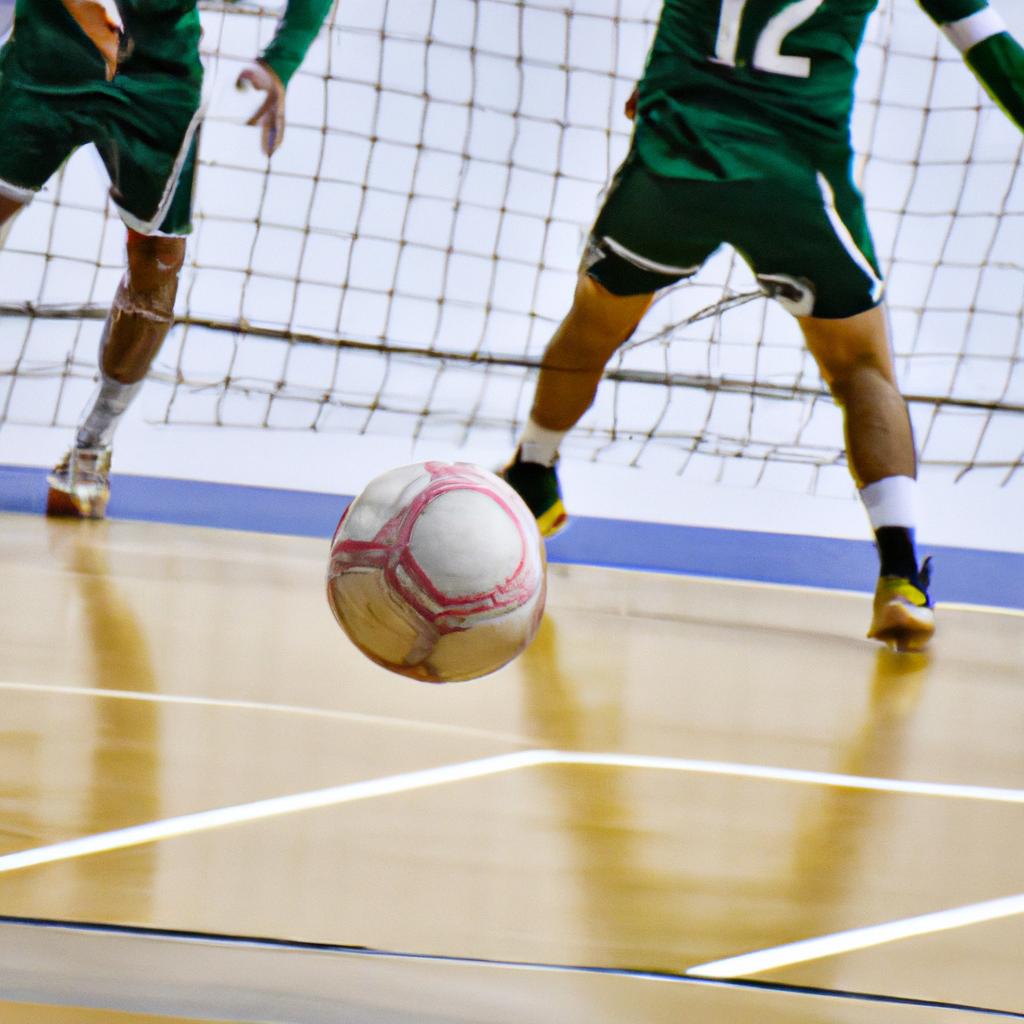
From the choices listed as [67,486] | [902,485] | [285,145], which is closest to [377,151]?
[285,145]

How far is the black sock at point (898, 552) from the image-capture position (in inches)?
71.3

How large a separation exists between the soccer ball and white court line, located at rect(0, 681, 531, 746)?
0.06m

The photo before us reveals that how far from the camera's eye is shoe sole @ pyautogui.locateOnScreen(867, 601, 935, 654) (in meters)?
1.75

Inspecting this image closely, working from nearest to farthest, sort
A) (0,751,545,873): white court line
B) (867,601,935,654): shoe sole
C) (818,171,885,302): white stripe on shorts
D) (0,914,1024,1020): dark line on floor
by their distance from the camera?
(0,914,1024,1020): dark line on floor → (0,751,545,873): white court line → (867,601,935,654): shoe sole → (818,171,885,302): white stripe on shorts

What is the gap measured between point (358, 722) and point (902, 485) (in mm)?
1122

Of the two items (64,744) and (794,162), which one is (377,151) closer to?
(794,162)

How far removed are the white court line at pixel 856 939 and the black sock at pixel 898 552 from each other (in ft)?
3.63

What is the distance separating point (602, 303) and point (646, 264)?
0.38 feet

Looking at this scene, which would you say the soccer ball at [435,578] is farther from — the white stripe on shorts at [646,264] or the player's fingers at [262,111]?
the player's fingers at [262,111]

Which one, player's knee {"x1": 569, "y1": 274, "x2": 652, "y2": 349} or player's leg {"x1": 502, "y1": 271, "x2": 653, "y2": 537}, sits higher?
player's knee {"x1": 569, "y1": 274, "x2": 652, "y2": 349}

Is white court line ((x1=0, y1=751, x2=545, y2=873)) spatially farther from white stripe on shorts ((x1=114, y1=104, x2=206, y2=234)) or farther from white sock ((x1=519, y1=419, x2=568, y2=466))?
white stripe on shorts ((x1=114, y1=104, x2=206, y2=234))

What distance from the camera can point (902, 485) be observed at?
185cm

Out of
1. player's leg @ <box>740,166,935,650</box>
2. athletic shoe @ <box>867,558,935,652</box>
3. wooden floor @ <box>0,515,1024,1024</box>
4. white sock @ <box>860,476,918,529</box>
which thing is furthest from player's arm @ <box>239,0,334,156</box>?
athletic shoe @ <box>867,558,935,652</box>

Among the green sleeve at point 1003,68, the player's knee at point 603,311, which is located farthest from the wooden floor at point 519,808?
the green sleeve at point 1003,68
